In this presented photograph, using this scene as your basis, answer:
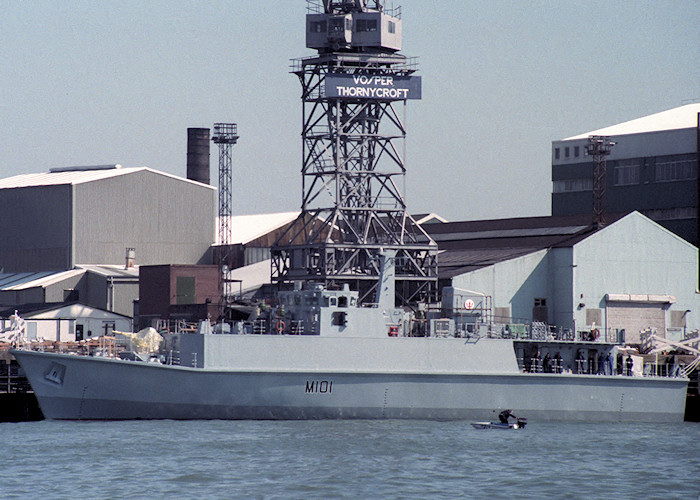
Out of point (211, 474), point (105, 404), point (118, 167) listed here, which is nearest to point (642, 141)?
point (118, 167)

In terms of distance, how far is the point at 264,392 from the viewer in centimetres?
4222

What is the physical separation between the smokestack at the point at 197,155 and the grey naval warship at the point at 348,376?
140 feet

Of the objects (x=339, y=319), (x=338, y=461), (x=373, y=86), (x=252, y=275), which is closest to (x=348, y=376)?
(x=339, y=319)

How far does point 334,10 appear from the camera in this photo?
2566 inches

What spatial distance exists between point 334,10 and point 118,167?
2545 cm

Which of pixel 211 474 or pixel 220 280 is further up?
pixel 220 280

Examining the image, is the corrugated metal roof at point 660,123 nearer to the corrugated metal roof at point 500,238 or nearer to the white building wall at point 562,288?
the corrugated metal roof at point 500,238

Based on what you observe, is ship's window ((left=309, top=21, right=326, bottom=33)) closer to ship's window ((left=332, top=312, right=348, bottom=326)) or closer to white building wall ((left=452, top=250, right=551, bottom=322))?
white building wall ((left=452, top=250, right=551, bottom=322))

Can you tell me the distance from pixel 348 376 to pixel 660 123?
45.5 meters

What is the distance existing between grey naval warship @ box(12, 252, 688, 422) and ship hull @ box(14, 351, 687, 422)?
0.11 feet

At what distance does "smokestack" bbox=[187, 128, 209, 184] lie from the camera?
291ft

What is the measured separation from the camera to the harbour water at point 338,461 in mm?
31359

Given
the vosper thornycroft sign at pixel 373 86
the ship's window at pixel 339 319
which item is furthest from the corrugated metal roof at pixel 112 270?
the ship's window at pixel 339 319

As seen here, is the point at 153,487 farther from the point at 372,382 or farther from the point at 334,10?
the point at 334,10
